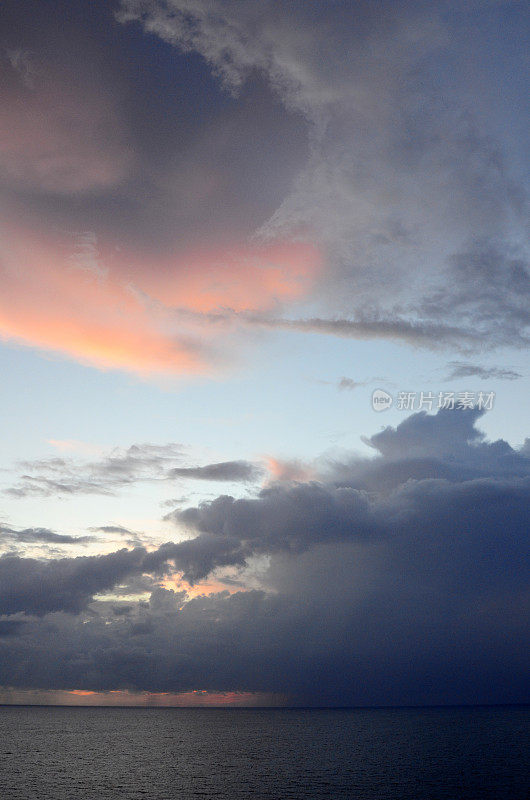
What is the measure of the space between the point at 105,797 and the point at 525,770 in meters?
104

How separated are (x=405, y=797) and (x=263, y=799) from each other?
87.0ft

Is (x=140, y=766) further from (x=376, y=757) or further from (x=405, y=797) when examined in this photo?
(x=405, y=797)

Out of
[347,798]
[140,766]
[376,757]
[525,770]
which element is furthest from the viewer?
[376,757]

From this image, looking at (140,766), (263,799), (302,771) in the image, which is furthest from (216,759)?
(263,799)

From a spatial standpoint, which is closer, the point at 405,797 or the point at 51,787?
the point at 405,797

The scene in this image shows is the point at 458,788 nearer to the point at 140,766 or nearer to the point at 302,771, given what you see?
the point at 302,771

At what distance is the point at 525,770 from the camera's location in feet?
481

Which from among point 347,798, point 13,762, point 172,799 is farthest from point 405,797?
point 13,762

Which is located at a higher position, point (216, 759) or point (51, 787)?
point (51, 787)

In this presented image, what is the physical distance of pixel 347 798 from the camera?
4205 inches

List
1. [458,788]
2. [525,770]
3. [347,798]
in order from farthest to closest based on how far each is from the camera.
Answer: [525,770] → [458,788] → [347,798]

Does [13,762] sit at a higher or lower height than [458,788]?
lower

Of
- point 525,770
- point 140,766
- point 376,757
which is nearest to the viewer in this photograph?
point 525,770

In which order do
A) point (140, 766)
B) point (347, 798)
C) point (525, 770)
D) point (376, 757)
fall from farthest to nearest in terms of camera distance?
1. point (376, 757)
2. point (140, 766)
3. point (525, 770)
4. point (347, 798)
